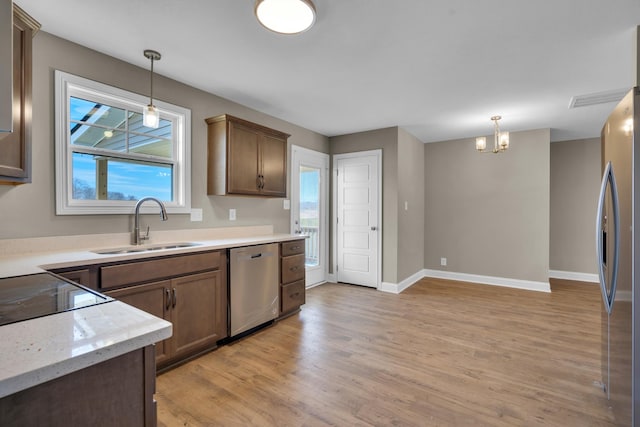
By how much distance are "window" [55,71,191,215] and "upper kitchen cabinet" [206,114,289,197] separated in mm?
247

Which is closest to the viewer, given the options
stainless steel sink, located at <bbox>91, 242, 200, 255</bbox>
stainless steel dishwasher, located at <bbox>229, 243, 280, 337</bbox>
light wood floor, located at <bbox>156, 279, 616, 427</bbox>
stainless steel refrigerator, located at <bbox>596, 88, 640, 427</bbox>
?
stainless steel refrigerator, located at <bbox>596, 88, 640, 427</bbox>

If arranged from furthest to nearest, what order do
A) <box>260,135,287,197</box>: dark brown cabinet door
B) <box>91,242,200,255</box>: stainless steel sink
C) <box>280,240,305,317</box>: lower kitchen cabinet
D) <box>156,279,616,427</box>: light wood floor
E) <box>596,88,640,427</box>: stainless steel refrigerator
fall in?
<box>260,135,287,197</box>: dark brown cabinet door, <box>280,240,305,317</box>: lower kitchen cabinet, <box>91,242,200,255</box>: stainless steel sink, <box>156,279,616,427</box>: light wood floor, <box>596,88,640,427</box>: stainless steel refrigerator

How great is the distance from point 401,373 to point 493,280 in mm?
3453

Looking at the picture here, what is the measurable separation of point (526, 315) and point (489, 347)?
119cm

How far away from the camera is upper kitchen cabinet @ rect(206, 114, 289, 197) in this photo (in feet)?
9.94

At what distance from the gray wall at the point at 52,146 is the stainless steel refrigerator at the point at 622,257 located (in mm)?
3089

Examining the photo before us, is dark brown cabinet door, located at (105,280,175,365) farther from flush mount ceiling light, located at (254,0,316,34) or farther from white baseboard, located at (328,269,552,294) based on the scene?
white baseboard, located at (328,269,552,294)

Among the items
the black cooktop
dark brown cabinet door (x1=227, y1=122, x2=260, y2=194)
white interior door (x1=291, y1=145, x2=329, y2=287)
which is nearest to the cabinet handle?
the black cooktop

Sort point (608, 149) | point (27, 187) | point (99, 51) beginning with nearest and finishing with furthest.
Answer: point (608, 149)
point (27, 187)
point (99, 51)

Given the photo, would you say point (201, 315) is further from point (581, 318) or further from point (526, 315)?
point (581, 318)

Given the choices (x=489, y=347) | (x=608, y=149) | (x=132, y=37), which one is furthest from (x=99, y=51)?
(x=489, y=347)

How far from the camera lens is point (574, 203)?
5.11m

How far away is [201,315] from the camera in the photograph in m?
2.43

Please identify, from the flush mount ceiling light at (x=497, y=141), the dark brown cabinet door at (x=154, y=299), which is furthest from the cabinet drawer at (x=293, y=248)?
the flush mount ceiling light at (x=497, y=141)
